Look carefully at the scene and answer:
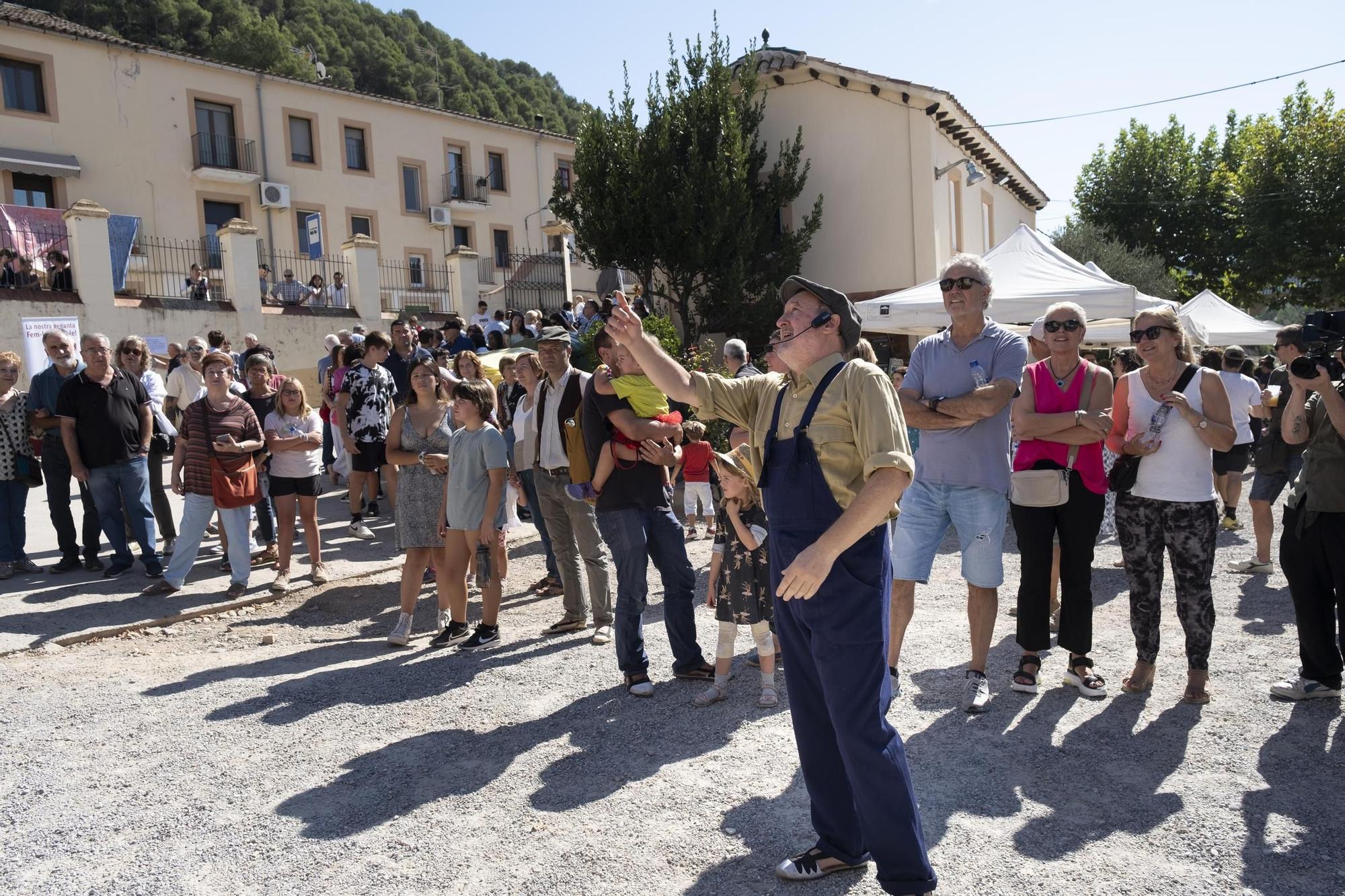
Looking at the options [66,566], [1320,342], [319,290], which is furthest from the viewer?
[319,290]

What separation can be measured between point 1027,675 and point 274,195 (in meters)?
29.1

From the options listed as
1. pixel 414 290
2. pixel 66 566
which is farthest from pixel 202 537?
pixel 414 290

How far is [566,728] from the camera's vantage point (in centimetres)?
441

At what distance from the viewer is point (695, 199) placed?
18719mm

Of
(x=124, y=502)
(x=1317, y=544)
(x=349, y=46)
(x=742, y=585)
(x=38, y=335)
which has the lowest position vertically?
(x=742, y=585)

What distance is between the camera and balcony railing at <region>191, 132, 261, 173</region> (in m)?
27.0

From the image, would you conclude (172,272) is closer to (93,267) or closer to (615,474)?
(93,267)

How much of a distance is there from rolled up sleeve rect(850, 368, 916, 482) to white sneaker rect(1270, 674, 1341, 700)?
2.97m

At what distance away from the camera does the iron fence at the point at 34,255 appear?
1506 cm

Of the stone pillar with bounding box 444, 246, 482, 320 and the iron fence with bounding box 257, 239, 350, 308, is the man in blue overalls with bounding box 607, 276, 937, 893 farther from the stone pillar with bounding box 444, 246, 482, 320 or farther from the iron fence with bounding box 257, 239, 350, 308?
the stone pillar with bounding box 444, 246, 482, 320

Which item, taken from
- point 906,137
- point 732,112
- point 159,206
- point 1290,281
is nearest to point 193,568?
point 732,112

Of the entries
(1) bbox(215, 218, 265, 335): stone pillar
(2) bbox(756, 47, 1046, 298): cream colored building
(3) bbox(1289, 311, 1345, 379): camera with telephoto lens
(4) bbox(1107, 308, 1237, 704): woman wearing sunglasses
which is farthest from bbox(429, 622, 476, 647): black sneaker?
(2) bbox(756, 47, 1046, 298): cream colored building

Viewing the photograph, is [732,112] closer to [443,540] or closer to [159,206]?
[443,540]

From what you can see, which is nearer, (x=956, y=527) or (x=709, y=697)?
(x=956, y=527)
